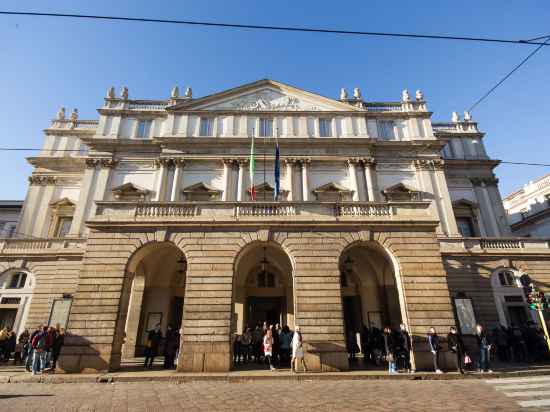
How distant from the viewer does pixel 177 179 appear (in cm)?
2323

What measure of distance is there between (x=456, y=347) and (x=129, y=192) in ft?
71.9

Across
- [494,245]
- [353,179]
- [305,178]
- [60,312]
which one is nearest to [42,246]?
[60,312]

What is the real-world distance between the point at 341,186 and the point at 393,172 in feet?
15.2

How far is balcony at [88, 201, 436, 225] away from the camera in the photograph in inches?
540

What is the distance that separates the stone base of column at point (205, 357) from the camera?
11.6 m

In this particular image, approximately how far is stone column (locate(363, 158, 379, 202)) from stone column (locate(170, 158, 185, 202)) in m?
13.9

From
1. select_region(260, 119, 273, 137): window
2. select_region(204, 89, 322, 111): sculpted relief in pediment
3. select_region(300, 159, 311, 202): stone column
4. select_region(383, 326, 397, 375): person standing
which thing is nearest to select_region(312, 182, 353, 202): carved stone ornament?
select_region(300, 159, 311, 202): stone column

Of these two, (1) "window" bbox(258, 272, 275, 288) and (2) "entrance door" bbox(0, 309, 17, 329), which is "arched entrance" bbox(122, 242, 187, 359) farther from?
(2) "entrance door" bbox(0, 309, 17, 329)

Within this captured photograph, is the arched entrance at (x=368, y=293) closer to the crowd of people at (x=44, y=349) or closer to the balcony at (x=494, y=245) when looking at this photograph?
the balcony at (x=494, y=245)

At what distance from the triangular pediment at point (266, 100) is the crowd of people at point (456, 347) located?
1859 centimetres

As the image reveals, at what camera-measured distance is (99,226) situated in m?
13.5

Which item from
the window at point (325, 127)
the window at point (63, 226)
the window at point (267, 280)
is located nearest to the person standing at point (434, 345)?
the window at point (267, 280)

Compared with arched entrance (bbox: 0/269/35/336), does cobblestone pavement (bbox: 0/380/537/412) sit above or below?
below

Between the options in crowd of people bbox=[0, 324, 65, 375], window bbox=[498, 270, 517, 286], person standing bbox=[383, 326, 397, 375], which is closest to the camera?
person standing bbox=[383, 326, 397, 375]
